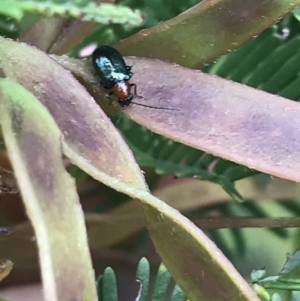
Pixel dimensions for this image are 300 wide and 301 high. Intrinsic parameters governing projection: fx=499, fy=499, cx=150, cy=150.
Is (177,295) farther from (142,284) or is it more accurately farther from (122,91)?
(122,91)

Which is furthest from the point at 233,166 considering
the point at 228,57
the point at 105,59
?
the point at 105,59

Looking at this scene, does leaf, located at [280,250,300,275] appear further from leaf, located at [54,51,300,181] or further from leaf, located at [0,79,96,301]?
leaf, located at [0,79,96,301]

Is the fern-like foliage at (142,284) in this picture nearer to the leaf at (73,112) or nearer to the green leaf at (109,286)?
the green leaf at (109,286)

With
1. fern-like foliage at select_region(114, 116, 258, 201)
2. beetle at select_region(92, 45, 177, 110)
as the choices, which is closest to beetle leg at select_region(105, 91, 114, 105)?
beetle at select_region(92, 45, 177, 110)

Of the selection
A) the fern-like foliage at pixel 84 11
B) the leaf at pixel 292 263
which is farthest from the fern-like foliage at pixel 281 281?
the fern-like foliage at pixel 84 11

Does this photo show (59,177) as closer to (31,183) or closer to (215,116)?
(31,183)

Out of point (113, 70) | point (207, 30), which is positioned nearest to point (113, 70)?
point (113, 70)
